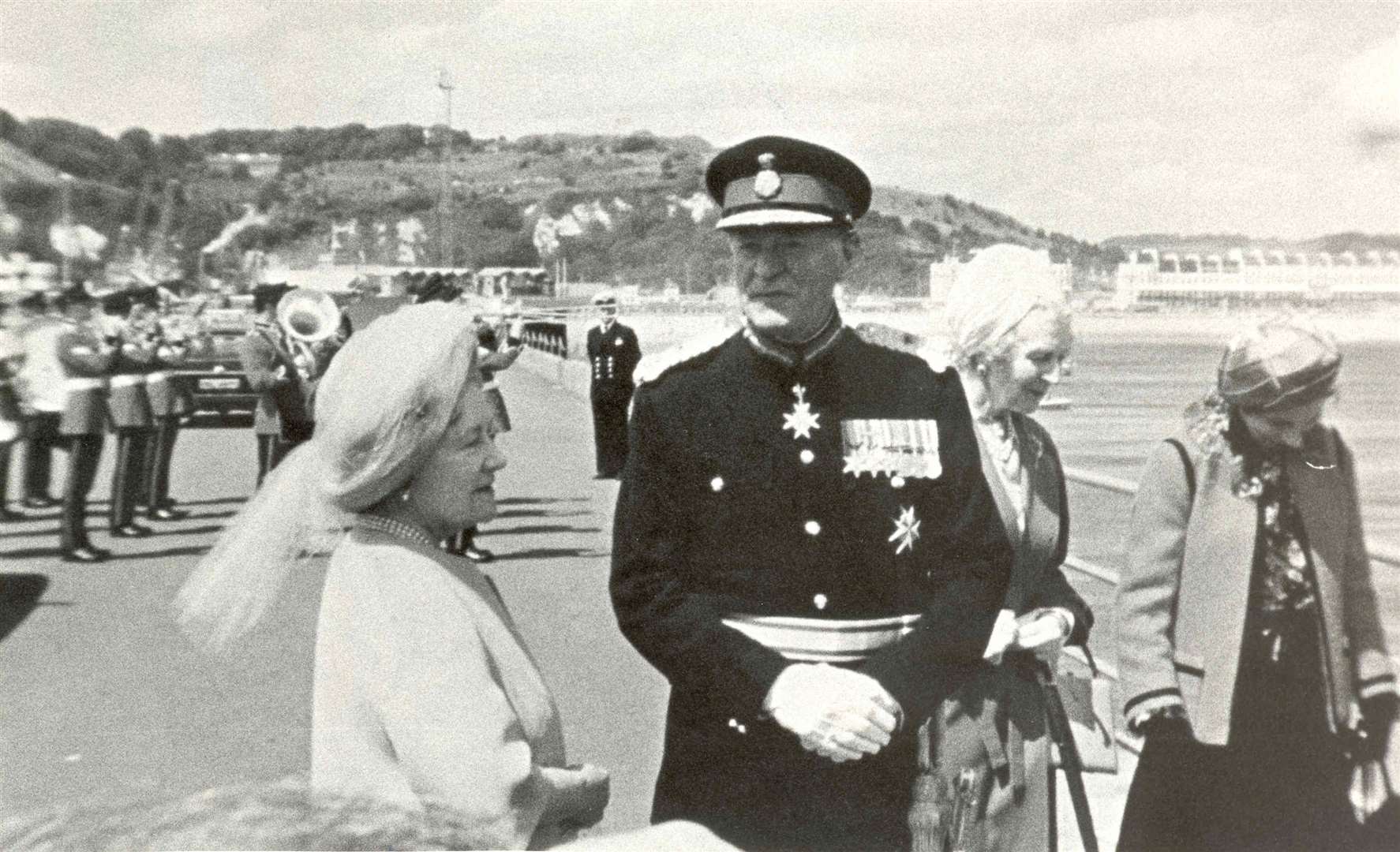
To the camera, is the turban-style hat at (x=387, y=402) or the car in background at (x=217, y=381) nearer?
the turban-style hat at (x=387, y=402)

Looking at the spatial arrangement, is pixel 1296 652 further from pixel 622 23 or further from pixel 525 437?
pixel 525 437

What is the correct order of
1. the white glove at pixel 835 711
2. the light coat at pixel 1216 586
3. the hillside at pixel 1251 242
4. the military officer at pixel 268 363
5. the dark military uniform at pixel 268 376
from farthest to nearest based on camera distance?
the dark military uniform at pixel 268 376 → the military officer at pixel 268 363 → the hillside at pixel 1251 242 → the light coat at pixel 1216 586 → the white glove at pixel 835 711

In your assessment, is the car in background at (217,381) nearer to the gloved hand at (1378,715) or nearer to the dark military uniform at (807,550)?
the dark military uniform at (807,550)

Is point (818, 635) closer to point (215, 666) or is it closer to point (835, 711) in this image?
point (835, 711)

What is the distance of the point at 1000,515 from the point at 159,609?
14.6 ft

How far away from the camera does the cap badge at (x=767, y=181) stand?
2.29 metres

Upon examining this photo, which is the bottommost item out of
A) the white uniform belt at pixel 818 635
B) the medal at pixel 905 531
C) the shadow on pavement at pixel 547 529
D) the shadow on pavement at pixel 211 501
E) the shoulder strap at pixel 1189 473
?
the shadow on pavement at pixel 211 501

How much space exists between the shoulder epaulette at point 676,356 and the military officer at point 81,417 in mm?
5618

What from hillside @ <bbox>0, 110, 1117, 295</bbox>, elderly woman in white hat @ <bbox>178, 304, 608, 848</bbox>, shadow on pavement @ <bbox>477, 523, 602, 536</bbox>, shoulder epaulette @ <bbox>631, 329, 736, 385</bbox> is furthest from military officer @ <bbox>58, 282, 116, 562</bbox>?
elderly woman in white hat @ <bbox>178, 304, 608, 848</bbox>

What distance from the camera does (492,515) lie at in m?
1.85

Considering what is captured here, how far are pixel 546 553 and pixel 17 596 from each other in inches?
77.3

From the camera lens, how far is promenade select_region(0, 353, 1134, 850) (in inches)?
160

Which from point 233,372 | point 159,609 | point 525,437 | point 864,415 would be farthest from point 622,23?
point 233,372

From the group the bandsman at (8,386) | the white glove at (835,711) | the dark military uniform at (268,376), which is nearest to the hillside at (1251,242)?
the white glove at (835,711)
